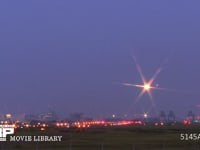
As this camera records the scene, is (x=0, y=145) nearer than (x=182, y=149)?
Yes

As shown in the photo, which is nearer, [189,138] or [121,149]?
[121,149]

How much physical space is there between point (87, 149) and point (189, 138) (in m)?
32.0

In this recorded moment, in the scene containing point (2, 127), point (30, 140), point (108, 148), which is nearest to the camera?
point (2, 127)

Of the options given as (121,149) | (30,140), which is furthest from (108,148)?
(30,140)

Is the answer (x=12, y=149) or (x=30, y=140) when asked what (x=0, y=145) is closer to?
(x=12, y=149)

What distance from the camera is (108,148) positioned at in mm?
74750

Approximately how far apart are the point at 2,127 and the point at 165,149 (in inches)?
992

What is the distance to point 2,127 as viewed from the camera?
2143 inches

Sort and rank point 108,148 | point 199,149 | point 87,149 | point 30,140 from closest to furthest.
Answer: point 199,149
point 87,149
point 108,148
point 30,140

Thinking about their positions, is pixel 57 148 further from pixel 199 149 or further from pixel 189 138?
pixel 189 138

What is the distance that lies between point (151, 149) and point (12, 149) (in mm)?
17709

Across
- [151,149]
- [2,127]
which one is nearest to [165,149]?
[151,149]

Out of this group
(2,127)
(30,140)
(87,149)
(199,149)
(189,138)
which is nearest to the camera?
(2,127)

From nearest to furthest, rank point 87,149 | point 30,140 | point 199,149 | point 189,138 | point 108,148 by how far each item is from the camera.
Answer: point 199,149 → point 87,149 → point 108,148 → point 30,140 → point 189,138
